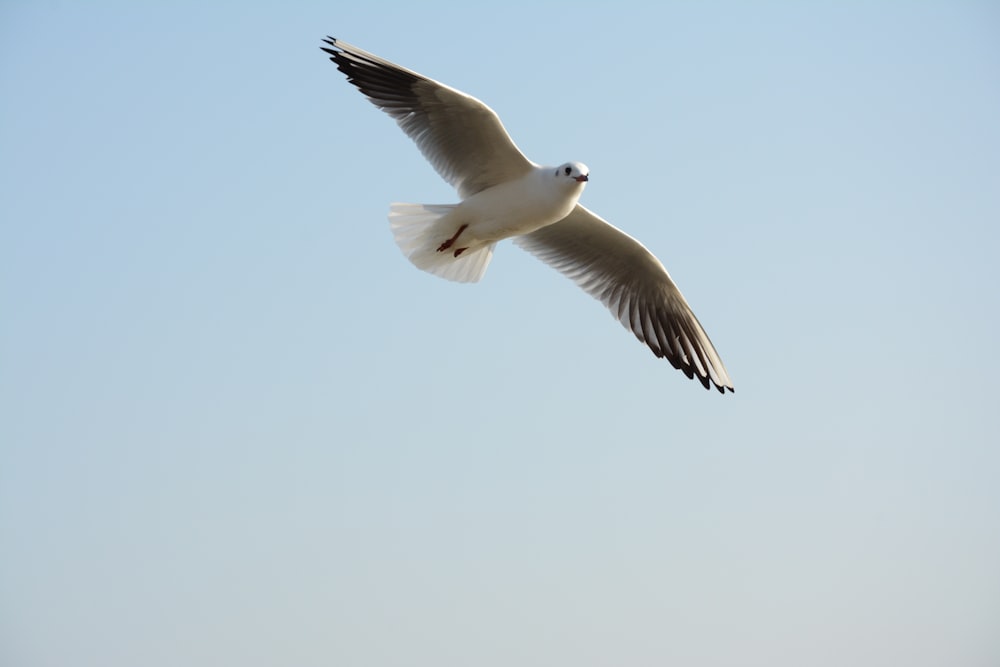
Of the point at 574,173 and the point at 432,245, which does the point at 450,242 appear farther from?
the point at 574,173

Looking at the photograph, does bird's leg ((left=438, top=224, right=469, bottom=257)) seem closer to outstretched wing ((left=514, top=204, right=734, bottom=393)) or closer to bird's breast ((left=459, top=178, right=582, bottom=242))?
bird's breast ((left=459, top=178, right=582, bottom=242))

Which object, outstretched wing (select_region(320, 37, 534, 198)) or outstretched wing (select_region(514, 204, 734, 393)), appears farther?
outstretched wing (select_region(514, 204, 734, 393))

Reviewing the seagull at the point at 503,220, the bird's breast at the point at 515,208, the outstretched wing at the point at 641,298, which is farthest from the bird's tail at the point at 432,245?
the outstretched wing at the point at 641,298

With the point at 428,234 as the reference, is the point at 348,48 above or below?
above

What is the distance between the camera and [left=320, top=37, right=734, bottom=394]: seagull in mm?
8898

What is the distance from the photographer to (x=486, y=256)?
9836 mm

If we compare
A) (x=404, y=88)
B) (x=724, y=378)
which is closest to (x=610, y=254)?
(x=724, y=378)

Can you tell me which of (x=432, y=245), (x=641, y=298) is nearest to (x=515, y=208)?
(x=432, y=245)

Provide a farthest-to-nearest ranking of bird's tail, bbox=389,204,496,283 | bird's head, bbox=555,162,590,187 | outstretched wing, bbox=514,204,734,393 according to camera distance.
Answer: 1. outstretched wing, bbox=514,204,734,393
2. bird's tail, bbox=389,204,496,283
3. bird's head, bbox=555,162,590,187

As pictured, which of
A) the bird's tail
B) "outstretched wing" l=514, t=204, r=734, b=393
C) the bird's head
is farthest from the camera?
"outstretched wing" l=514, t=204, r=734, b=393

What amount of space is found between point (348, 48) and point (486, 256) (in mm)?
1925

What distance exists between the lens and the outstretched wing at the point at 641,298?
405 inches

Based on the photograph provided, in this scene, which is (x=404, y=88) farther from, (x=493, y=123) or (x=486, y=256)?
(x=486, y=256)

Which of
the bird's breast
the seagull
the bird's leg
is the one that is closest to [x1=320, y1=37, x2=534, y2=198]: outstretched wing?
the seagull
